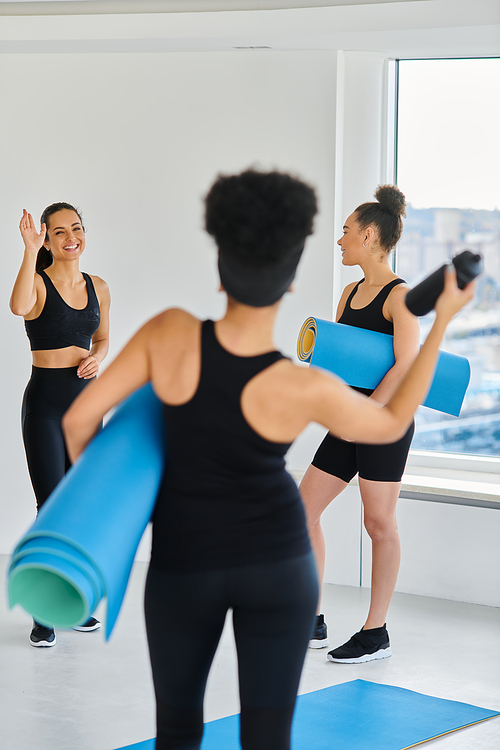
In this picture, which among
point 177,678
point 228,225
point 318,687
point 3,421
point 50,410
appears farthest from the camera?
point 3,421

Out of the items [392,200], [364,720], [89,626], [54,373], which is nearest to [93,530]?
[364,720]

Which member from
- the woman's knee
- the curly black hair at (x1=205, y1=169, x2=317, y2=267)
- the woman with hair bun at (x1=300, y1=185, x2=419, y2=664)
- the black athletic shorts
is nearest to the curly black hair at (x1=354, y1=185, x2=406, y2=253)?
the woman with hair bun at (x1=300, y1=185, x2=419, y2=664)

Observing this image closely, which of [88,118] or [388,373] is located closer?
[388,373]

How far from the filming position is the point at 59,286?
3.17m

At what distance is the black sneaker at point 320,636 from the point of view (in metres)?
3.11

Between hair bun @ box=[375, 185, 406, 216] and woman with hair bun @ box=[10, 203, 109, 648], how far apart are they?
120cm

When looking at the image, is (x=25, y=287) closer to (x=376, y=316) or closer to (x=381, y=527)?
(x=376, y=316)

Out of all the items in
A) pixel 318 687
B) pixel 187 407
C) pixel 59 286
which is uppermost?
pixel 59 286


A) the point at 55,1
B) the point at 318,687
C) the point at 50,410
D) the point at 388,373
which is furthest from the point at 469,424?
the point at 55,1

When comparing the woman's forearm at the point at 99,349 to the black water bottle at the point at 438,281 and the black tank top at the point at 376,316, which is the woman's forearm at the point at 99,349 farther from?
the black water bottle at the point at 438,281

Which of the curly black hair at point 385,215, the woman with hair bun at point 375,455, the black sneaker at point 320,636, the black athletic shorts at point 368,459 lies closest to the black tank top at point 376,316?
the woman with hair bun at point 375,455

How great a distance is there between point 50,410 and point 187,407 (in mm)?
1892

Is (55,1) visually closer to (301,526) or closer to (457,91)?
(457,91)

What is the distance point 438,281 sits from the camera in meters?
1.39
